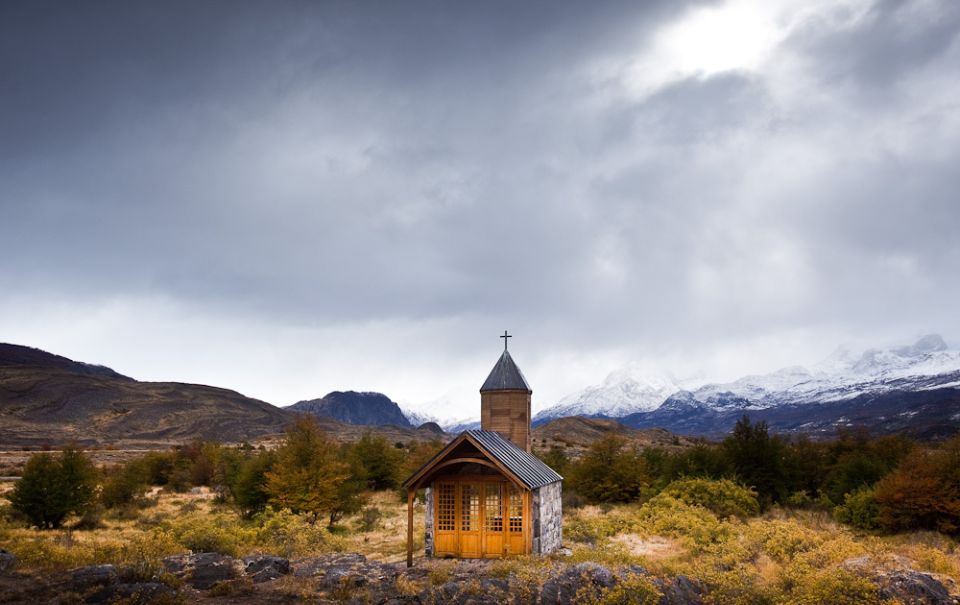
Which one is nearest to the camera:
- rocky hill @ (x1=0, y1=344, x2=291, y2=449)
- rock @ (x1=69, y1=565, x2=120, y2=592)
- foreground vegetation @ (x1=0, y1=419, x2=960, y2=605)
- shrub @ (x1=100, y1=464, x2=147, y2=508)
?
rock @ (x1=69, y1=565, x2=120, y2=592)

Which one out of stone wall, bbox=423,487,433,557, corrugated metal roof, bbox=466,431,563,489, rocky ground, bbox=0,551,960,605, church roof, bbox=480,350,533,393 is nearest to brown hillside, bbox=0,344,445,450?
church roof, bbox=480,350,533,393

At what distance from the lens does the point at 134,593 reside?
14367 millimetres

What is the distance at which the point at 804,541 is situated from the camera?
21688 mm

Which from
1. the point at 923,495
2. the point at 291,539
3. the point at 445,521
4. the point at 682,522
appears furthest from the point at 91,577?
the point at 923,495

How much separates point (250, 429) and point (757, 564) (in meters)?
115

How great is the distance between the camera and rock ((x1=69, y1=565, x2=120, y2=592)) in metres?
15.3

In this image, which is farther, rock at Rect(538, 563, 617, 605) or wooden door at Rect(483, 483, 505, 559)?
wooden door at Rect(483, 483, 505, 559)

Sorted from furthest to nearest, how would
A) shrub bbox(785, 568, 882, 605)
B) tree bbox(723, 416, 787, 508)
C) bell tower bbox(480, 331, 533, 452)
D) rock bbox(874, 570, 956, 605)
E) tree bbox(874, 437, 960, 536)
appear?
tree bbox(723, 416, 787, 508) → bell tower bbox(480, 331, 533, 452) → tree bbox(874, 437, 960, 536) → rock bbox(874, 570, 956, 605) → shrub bbox(785, 568, 882, 605)

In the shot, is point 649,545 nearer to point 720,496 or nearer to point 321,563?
point 720,496

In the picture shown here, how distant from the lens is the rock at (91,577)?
15281 mm

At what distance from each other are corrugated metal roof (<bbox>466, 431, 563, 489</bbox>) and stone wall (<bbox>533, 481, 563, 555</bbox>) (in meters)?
0.36

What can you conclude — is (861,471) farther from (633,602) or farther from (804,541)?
(633,602)

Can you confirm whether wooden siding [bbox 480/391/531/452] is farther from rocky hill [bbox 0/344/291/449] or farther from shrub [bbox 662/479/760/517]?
rocky hill [bbox 0/344/291/449]

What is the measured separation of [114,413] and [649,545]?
377 feet
